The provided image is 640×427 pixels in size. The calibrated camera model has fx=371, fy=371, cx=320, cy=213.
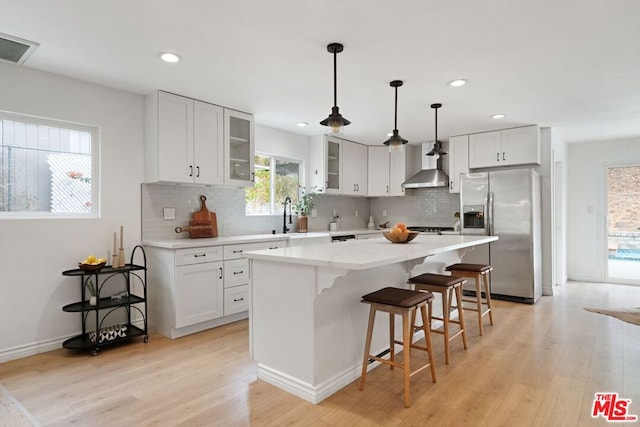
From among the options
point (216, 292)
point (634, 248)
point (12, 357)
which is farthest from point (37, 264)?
point (634, 248)

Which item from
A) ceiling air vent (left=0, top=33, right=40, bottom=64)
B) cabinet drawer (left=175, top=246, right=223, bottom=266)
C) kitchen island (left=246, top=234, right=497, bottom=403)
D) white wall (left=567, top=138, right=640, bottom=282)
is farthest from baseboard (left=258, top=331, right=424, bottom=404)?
white wall (left=567, top=138, right=640, bottom=282)

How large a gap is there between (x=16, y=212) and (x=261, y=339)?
2343mm

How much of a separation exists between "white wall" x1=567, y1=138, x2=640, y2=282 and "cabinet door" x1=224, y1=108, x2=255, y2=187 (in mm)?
5484

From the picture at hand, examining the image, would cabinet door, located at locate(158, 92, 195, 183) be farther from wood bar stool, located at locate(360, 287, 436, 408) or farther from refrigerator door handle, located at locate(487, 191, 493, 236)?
refrigerator door handle, located at locate(487, 191, 493, 236)

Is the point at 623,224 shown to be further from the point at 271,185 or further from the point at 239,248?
the point at 239,248

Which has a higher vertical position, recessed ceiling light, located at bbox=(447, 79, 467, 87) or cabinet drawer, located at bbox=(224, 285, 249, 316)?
recessed ceiling light, located at bbox=(447, 79, 467, 87)

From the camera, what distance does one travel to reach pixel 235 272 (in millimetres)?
3971

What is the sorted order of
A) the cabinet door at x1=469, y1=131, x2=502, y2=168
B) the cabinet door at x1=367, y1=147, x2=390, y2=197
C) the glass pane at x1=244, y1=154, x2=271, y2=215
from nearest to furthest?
the glass pane at x1=244, y1=154, x2=271, y2=215, the cabinet door at x1=469, y1=131, x2=502, y2=168, the cabinet door at x1=367, y1=147, x2=390, y2=197

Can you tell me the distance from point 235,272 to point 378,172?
342 centimetres

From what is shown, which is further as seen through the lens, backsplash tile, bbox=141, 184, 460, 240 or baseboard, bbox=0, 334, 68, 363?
backsplash tile, bbox=141, 184, 460, 240

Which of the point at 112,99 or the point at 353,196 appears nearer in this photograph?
the point at 112,99

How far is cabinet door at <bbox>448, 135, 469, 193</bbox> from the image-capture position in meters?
5.52

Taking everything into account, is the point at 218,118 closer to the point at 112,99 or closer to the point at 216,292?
the point at 112,99

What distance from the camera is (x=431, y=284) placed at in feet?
9.61
